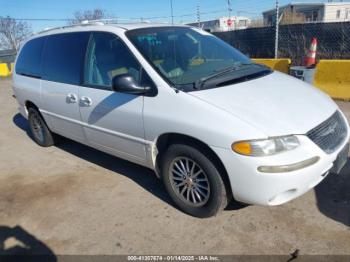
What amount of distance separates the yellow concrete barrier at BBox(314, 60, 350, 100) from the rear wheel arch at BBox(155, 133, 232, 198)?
16.6ft

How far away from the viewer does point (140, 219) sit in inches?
133

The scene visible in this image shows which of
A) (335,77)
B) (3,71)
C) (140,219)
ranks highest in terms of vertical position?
(335,77)

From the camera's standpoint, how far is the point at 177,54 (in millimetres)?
3625

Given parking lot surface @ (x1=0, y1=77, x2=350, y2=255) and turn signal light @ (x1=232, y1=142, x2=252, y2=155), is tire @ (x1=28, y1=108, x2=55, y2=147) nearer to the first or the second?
parking lot surface @ (x1=0, y1=77, x2=350, y2=255)

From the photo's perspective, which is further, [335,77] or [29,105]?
[335,77]

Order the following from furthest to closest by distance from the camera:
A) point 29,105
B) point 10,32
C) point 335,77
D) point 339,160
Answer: point 10,32 < point 335,77 < point 29,105 < point 339,160

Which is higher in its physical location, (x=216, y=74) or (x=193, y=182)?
(x=216, y=74)

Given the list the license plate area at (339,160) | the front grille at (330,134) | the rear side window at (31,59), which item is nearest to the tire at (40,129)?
the rear side window at (31,59)

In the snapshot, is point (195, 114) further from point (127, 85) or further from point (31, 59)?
point (31, 59)

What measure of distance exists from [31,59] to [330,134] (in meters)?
4.55

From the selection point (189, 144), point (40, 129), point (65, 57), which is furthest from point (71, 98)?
point (189, 144)

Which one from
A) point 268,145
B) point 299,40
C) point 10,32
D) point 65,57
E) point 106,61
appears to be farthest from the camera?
point 10,32

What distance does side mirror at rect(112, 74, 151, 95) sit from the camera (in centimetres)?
317

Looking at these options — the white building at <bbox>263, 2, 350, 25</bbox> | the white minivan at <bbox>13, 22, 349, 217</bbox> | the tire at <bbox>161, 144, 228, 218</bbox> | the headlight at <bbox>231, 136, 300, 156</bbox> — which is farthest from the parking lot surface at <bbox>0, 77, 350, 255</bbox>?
the white building at <bbox>263, 2, 350, 25</bbox>
